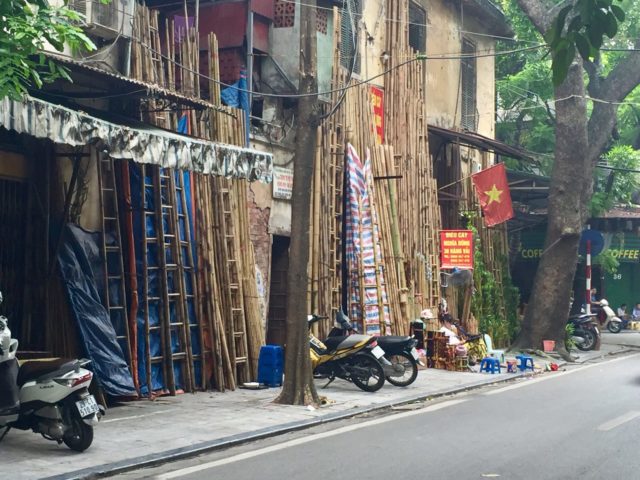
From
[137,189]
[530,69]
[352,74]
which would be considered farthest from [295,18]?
[530,69]

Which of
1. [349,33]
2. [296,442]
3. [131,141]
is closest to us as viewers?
[296,442]

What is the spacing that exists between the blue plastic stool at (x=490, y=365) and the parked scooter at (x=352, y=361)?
398cm

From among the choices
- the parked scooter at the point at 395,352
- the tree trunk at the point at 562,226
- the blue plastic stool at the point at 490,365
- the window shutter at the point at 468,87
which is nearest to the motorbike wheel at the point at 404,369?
the parked scooter at the point at 395,352

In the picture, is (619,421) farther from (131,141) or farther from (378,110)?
(378,110)

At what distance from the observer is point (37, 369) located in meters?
8.79

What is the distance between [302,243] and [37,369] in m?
4.23

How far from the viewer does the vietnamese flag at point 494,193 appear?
2053 centimetres

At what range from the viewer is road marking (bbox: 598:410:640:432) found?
34.0 ft

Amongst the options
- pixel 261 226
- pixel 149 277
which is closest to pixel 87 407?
pixel 149 277

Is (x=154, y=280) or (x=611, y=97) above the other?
(x=611, y=97)

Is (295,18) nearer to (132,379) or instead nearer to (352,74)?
(352,74)

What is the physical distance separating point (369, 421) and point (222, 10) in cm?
747

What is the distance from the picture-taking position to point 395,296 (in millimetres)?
18000

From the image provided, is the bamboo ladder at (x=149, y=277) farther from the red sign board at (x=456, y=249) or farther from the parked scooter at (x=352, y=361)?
the red sign board at (x=456, y=249)
